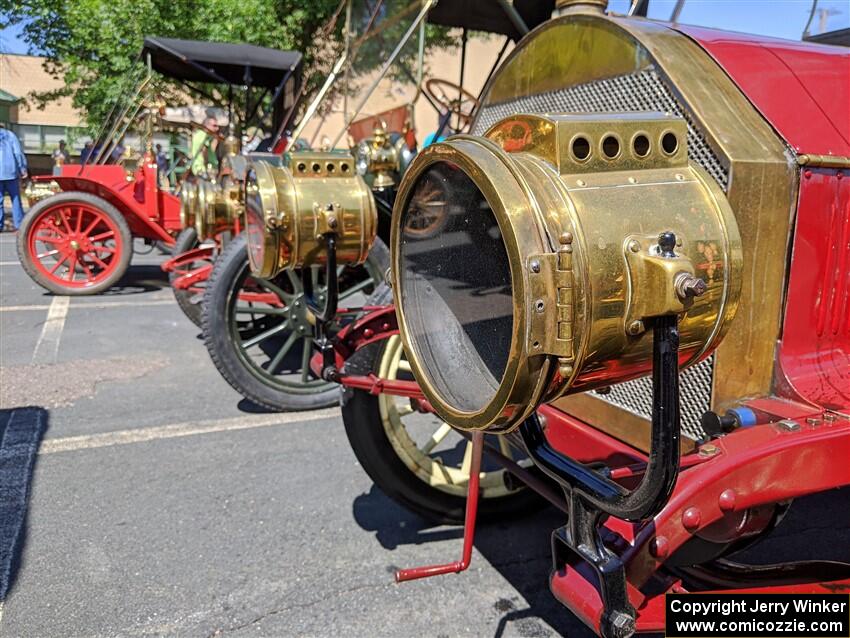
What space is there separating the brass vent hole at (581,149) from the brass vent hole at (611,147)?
34 millimetres

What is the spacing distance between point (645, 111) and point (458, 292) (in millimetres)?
584

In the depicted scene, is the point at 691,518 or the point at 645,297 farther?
the point at 691,518

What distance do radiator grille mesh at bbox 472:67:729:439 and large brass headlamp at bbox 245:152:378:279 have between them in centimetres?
78

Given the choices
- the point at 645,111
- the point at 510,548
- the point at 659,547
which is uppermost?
the point at 645,111

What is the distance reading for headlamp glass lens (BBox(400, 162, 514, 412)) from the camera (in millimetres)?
1240

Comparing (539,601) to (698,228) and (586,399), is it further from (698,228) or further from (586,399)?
(698,228)

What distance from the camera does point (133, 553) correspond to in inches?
88.5

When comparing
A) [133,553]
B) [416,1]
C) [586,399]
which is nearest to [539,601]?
[586,399]

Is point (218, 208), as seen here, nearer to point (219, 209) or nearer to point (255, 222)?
point (219, 209)

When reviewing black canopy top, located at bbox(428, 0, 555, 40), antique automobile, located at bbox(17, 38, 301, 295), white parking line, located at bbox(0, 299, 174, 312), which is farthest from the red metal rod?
antique automobile, located at bbox(17, 38, 301, 295)

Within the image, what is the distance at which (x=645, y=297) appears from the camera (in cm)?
99

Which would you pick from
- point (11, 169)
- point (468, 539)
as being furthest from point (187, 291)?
point (11, 169)

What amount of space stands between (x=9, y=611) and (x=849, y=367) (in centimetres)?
228

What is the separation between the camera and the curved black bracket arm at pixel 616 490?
1041 millimetres
